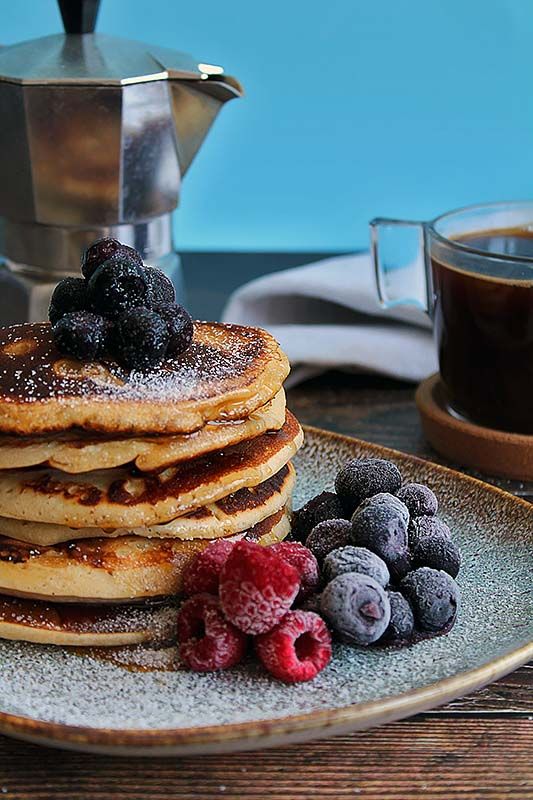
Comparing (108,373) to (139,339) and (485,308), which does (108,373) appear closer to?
(139,339)

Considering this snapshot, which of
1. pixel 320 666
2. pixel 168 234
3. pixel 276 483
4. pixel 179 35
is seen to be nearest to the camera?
pixel 320 666

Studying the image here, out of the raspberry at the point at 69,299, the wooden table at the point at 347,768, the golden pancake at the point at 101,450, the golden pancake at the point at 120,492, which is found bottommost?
the wooden table at the point at 347,768

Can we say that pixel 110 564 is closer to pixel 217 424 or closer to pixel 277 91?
pixel 217 424

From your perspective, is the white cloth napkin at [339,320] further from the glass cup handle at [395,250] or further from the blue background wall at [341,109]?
the blue background wall at [341,109]

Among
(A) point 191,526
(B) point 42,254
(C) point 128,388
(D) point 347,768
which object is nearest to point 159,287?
(C) point 128,388

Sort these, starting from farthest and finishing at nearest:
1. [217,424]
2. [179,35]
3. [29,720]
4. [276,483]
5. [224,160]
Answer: [224,160] < [179,35] < [276,483] < [217,424] < [29,720]

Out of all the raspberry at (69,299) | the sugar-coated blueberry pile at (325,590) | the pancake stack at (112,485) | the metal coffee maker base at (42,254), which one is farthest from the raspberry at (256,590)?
the metal coffee maker base at (42,254)

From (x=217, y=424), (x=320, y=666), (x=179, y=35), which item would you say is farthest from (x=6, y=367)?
(x=179, y=35)

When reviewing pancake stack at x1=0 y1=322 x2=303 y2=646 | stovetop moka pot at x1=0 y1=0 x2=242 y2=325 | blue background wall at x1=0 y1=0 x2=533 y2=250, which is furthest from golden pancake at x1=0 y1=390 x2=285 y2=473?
blue background wall at x1=0 y1=0 x2=533 y2=250

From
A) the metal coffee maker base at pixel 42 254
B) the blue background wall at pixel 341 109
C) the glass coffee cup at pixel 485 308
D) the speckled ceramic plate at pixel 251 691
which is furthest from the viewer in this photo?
the blue background wall at pixel 341 109
